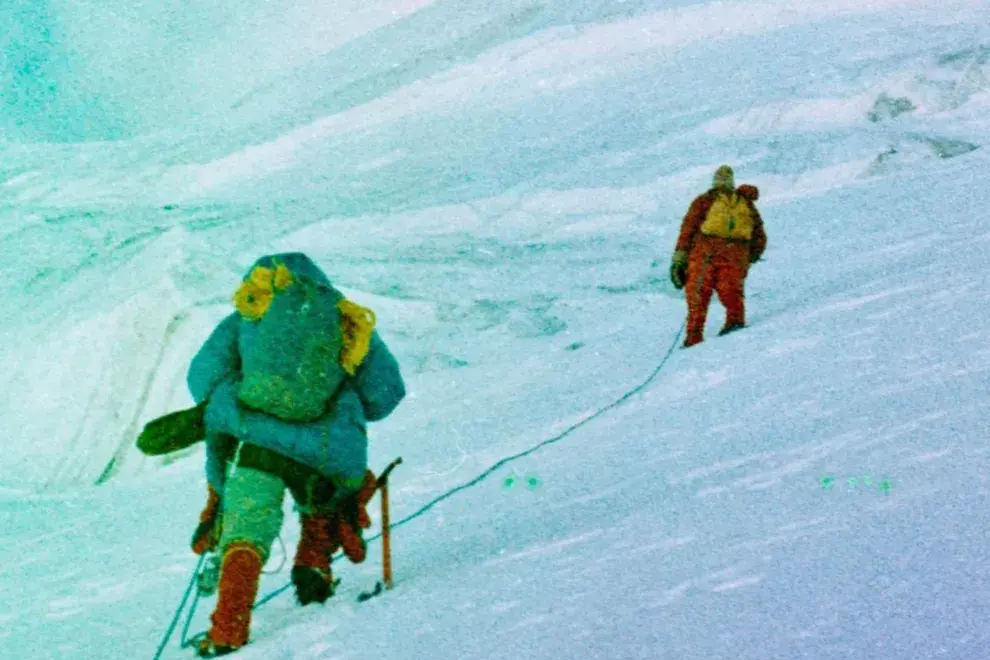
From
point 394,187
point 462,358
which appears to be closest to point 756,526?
point 462,358

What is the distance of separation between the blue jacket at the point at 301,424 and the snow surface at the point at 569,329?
41cm

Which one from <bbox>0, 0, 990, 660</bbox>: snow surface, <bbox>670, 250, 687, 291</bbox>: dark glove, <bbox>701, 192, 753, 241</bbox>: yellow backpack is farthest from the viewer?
<bbox>670, 250, 687, 291</bbox>: dark glove

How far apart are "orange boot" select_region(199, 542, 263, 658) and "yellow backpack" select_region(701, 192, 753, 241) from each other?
3876mm

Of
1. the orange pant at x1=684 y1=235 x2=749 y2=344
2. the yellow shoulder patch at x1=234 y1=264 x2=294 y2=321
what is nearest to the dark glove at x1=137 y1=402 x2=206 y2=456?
the yellow shoulder patch at x1=234 y1=264 x2=294 y2=321

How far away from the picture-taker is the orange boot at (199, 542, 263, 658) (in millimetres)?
2369

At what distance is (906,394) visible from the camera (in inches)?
114

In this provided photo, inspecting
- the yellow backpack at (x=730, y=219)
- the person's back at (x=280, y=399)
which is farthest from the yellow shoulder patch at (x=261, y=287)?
the yellow backpack at (x=730, y=219)

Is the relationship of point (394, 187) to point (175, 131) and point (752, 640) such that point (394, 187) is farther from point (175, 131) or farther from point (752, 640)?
point (752, 640)

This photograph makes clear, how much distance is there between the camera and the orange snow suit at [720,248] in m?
5.55

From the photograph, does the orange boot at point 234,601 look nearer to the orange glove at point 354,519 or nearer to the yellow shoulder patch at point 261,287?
the orange glove at point 354,519

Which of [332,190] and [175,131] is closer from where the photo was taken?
[332,190]

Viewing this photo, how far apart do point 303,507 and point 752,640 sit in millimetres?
1528

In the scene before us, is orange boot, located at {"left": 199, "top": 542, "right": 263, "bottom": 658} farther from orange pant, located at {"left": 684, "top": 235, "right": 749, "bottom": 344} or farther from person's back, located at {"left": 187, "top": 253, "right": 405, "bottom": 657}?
orange pant, located at {"left": 684, "top": 235, "right": 749, "bottom": 344}

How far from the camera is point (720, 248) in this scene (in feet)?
18.5
